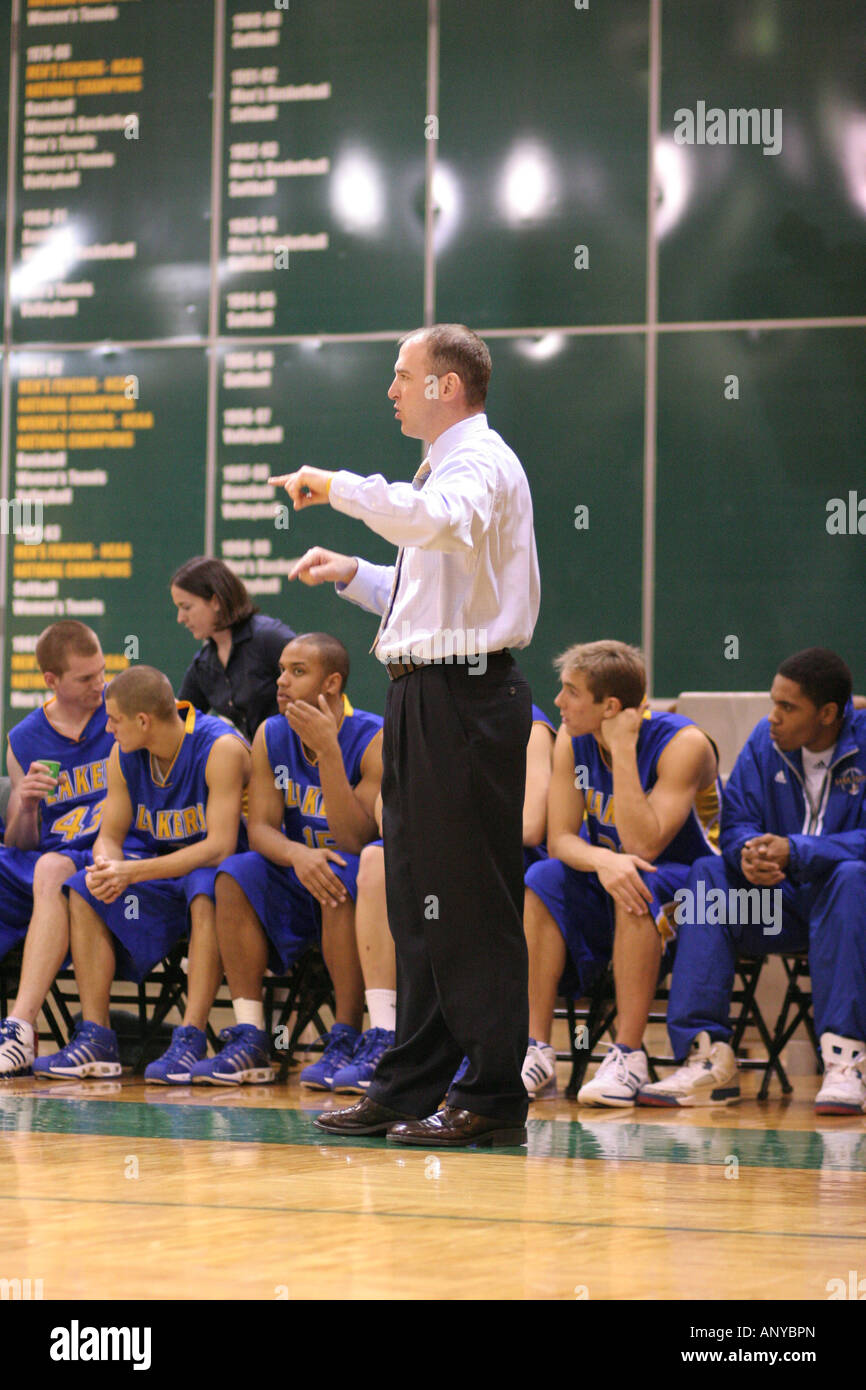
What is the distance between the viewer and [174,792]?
4523mm

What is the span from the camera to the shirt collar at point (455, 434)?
2998mm

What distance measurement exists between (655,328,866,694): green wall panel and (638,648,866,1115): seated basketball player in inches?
65.4

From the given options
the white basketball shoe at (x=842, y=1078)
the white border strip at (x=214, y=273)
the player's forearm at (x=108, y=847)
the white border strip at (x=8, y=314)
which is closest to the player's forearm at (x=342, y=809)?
the player's forearm at (x=108, y=847)

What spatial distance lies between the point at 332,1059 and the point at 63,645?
5.03 ft

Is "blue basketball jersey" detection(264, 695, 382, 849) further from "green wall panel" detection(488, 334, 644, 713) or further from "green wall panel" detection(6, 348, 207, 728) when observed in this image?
"green wall panel" detection(6, 348, 207, 728)

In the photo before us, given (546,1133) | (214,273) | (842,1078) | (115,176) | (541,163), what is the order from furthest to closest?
(115,176)
(214,273)
(541,163)
(842,1078)
(546,1133)

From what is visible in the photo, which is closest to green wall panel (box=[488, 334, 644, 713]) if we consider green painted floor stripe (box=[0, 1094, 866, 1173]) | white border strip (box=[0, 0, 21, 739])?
white border strip (box=[0, 0, 21, 739])

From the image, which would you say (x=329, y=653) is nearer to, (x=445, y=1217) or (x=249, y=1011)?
(x=249, y=1011)

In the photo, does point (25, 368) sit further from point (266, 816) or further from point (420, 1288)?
point (420, 1288)

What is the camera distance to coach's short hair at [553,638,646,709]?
4.12 meters

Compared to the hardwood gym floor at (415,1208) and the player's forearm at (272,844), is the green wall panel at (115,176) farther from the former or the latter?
the hardwood gym floor at (415,1208)

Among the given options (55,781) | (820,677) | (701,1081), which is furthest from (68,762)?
(820,677)

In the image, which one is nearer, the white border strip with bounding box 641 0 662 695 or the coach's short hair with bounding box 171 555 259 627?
the coach's short hair with bounding box 171 555 259 627
